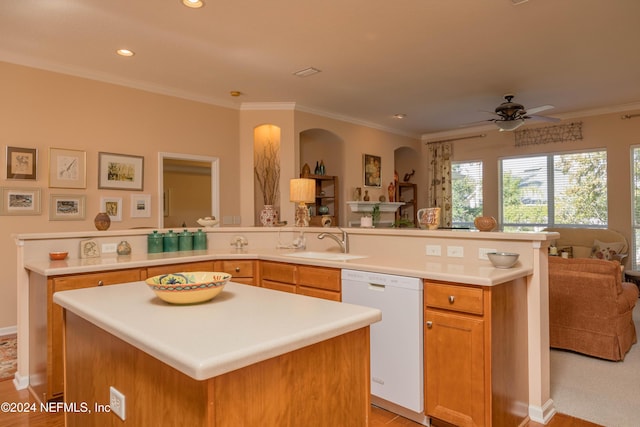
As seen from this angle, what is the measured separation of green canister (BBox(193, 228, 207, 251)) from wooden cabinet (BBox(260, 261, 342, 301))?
762 mm

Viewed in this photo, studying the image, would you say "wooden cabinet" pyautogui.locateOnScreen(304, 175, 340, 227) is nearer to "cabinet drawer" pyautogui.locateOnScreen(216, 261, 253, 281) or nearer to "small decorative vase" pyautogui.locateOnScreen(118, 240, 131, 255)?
"cabinet drawer" pyautogui.locateOnScreen(216, 261, 253, 281)

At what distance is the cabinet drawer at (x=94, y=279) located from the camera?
2.56 metres

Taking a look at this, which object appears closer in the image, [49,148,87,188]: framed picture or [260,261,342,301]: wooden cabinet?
[260,261,342,301]: wooden cabinet

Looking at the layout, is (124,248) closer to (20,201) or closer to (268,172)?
(20,201)

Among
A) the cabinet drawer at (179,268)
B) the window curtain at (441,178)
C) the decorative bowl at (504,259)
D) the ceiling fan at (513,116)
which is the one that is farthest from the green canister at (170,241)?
the window curtain at (441,178)

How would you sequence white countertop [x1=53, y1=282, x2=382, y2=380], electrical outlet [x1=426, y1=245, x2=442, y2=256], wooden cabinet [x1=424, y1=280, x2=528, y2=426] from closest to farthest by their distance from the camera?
white countertop [x1=53, y1=282, x2=382, y2=380] → wooden cabinet [x1=424, y1=280, x2=528, y2=426] → electrical outlet [x1=426, y1=245, x2=442, y2=256]

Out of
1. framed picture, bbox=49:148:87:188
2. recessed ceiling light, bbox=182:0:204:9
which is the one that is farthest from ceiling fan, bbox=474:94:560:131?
framed picture, bbox=49:148:87:188

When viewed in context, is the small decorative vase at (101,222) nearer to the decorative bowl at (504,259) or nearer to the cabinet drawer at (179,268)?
the cabinet drawer at (179,268)

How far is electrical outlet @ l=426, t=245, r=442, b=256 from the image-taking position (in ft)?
9.54

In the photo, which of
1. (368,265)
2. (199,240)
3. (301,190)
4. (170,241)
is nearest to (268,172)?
(301,190)

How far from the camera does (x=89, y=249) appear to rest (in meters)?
3.15

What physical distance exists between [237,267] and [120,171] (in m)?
2.39

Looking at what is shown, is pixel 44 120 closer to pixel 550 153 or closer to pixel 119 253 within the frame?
pixel 119 253

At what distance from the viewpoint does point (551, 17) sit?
338cm
